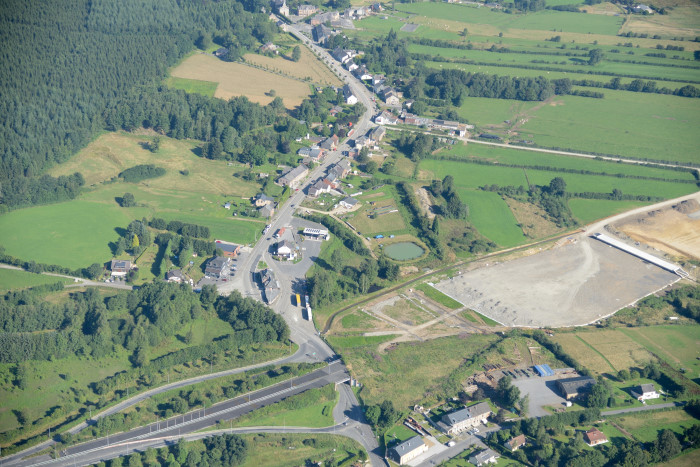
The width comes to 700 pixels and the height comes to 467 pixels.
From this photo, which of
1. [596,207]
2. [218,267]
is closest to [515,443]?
[218,267]

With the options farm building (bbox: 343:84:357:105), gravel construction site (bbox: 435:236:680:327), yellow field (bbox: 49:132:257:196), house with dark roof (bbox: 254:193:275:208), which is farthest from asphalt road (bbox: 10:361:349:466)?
farm building (bbox: 343:84:357:105)

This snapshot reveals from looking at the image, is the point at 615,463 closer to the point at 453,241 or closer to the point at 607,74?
the point at 453,241

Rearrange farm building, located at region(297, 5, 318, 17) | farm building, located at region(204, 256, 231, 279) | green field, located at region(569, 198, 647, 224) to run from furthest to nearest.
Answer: farm building, located at region(297, 5, 318, 17) → green field, located at region(569, 198, 647, 224) → farm building, located at region(204, 256, 231, 279)

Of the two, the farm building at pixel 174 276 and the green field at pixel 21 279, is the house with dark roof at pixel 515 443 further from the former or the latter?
the green field at pixel 21 279

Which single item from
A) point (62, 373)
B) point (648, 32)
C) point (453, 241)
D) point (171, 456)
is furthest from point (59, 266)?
point (648, 32)

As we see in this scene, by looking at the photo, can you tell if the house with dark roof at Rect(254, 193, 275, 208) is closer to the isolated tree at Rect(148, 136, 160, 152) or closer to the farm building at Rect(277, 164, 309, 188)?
the farm building at Rect(277, 164, 309, 188)

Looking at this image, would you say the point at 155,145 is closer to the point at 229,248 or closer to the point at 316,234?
the point at 229,248
